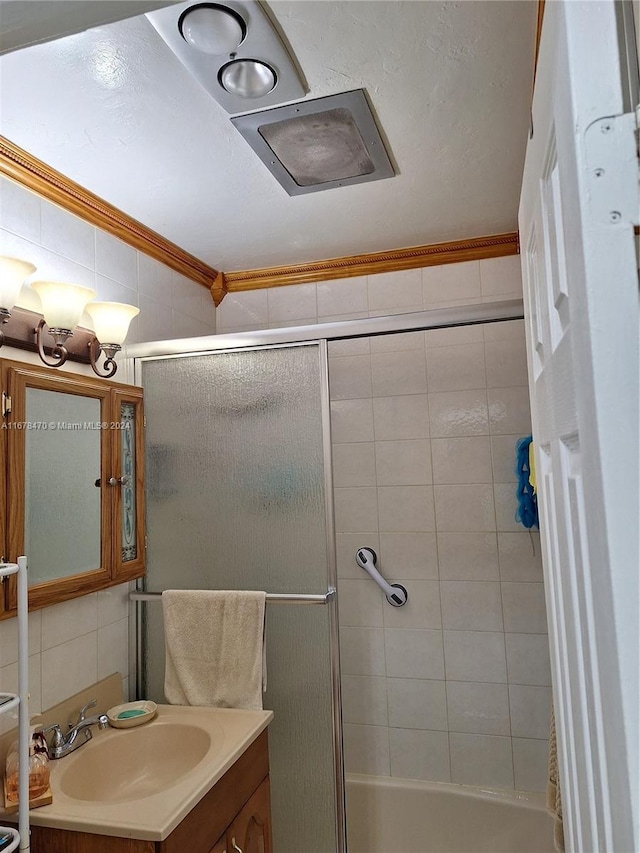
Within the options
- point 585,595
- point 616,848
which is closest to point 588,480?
point 585,595

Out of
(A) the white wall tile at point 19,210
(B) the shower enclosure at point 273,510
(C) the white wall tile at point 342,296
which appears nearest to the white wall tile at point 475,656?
(B) the shower enclosure at point 273,510

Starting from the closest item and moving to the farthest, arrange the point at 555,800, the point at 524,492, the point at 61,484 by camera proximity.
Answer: the point at 555,800 → the point at 61,484 → the point at 524,492

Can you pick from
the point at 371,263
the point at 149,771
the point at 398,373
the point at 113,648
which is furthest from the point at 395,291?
the point at 149,771

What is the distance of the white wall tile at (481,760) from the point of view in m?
2.34

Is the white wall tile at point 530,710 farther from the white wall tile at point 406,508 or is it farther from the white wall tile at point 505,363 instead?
the white wall tile at point 505,363

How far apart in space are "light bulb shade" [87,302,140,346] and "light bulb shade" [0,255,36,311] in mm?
304

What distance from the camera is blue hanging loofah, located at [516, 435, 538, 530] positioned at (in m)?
2.23

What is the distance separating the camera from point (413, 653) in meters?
2.48

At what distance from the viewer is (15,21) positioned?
2.24 feet

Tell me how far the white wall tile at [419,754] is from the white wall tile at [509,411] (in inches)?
51.5

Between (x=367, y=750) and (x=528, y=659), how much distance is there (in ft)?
2.65

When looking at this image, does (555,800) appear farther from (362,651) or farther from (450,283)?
(450,283)

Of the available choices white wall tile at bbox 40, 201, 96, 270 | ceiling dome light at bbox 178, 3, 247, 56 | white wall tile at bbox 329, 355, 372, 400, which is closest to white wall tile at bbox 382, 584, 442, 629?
white wall tile at bbox 329, 355, 372, 400

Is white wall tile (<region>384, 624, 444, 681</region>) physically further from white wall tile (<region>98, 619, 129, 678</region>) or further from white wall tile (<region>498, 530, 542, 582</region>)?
white wall tile (<region>98, 619, 129, 678</region>)
